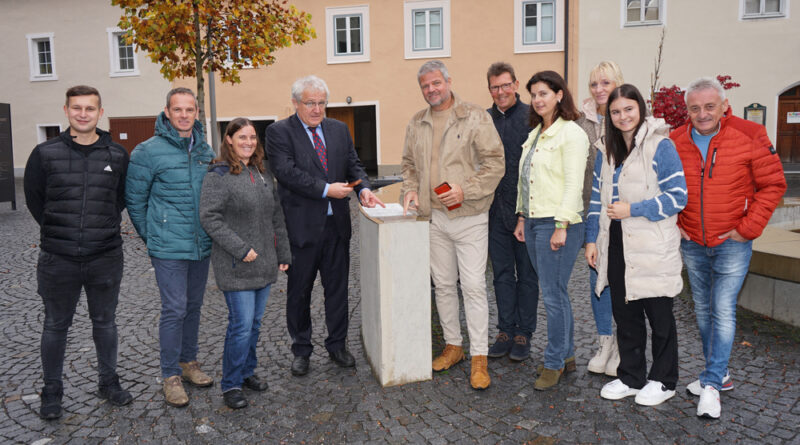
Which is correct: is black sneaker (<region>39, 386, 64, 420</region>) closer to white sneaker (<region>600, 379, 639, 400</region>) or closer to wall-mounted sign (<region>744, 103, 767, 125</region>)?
white sneaker (<region>600, 379, 639, 400</region>)

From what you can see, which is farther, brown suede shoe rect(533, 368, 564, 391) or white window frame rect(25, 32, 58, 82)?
white window frame rect(25, 32, 58, 82)

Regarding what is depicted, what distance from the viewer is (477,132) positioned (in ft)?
13.4

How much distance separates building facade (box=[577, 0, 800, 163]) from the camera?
58.0 feet

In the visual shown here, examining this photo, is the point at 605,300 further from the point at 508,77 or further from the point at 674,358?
the point at 508,77

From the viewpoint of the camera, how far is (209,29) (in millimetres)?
8617

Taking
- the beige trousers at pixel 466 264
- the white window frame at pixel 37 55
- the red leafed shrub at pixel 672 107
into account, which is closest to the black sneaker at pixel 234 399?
the beige trousers at pixel 466 264

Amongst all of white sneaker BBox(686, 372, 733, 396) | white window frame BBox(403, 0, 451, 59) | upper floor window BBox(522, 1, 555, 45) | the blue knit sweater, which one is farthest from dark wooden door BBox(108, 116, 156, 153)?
white sneaker BBox(686, 372, 733, 396)

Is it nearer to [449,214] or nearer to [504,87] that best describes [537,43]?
[504,87]

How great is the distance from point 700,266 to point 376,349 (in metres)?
2.12

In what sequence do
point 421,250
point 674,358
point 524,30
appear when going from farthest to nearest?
point 524,30
point 421,250
point 674,358

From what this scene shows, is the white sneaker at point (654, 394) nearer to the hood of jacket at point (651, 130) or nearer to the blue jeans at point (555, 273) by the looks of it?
the blue jeans at point (555, 273)

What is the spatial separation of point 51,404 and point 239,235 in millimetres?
1507

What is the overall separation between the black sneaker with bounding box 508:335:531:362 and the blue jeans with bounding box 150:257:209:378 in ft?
7.44

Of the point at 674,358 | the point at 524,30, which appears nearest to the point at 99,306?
the point at 674,358
